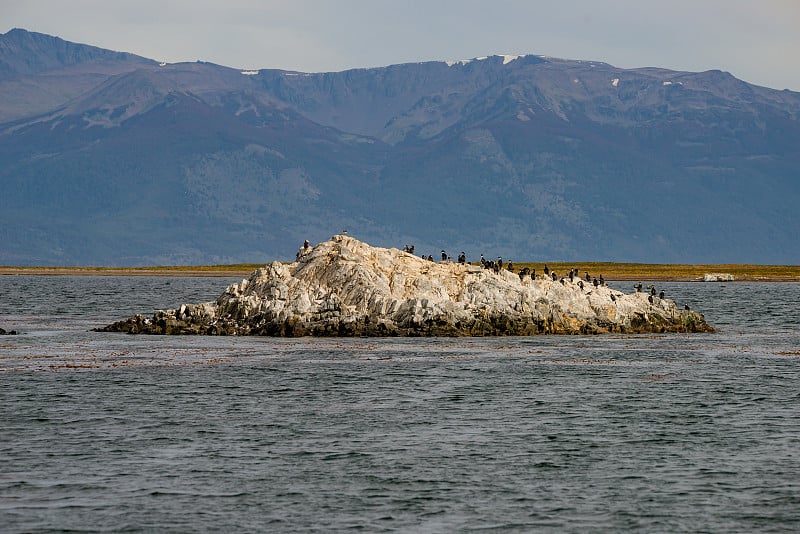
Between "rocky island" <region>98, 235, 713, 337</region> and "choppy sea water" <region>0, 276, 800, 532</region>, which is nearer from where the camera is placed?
"choppy sea water" <region>0, 276, 800, 532</region>

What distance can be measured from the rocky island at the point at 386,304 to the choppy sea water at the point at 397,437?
6169 millimetres

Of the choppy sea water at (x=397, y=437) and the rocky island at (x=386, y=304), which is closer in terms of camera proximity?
the choppy sea water at (x=397, y=437)

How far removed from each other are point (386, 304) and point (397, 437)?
126 ft

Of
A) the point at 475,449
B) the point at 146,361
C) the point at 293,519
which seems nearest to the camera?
the point at 293,519

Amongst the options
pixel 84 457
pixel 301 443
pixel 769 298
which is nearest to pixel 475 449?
pixel 301 443

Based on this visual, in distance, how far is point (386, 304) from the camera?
8144 centimetres

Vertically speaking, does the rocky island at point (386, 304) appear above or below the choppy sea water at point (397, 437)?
above

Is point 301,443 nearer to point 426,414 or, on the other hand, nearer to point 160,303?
point 426,414

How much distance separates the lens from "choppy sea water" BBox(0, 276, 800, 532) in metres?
32.9

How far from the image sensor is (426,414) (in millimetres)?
48312

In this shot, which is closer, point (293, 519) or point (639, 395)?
point (293, 519)

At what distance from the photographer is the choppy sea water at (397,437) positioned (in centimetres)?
3294

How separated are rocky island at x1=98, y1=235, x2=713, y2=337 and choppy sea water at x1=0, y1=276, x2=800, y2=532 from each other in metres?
6.17

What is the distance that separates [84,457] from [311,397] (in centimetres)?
1475
